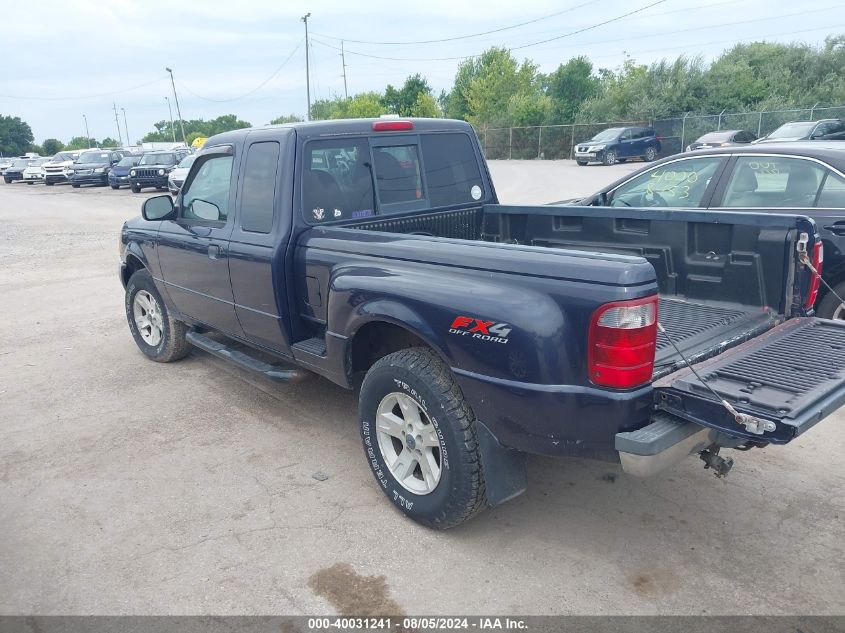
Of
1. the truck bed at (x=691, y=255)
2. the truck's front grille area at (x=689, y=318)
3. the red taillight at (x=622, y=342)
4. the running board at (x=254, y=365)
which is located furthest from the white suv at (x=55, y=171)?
the red taillight at (x=622, y=342)

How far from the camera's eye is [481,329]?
288 centimetres

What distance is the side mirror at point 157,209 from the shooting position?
16.6 feet

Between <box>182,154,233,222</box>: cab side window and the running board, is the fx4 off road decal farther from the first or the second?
<box>182,154,233,222</box>: cab side window

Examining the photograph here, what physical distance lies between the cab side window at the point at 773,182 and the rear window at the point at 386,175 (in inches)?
88.4

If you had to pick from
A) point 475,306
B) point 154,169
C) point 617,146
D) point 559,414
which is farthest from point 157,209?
point 617,146

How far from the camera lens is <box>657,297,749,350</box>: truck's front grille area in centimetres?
343

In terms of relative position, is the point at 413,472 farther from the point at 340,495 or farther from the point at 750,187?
the point at 750,187

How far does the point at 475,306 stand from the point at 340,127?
1.91 metres

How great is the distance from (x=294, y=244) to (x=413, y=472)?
4.99 ft

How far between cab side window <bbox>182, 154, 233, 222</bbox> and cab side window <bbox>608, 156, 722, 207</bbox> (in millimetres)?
3556

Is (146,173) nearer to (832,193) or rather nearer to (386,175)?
(386,175)

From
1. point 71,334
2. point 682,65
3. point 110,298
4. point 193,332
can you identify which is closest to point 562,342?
point 193,332

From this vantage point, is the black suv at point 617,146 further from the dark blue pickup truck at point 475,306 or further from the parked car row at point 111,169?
the dark blue pickup truck at point 475,306

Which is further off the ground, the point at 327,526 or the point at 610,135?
the point at 610,135
